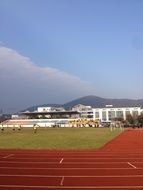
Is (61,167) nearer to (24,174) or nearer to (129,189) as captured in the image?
(24,174)

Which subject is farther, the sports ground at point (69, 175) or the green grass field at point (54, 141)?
the green grass field at point (54, 141)

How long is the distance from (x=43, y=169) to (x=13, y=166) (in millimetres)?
1737

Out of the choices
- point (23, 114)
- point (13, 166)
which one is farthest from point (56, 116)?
point (13, 166)

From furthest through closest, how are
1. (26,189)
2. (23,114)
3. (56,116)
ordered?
1. (23,114)
2. (56,116)
3. (26,189)

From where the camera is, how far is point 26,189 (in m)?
11.7

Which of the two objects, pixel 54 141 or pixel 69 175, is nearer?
pixel 69 175

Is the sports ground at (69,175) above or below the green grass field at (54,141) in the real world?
below

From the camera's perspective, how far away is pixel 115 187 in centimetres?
1218

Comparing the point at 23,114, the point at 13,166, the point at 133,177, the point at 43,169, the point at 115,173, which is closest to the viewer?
the point at 133,177

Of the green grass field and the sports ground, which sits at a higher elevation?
the green grass field

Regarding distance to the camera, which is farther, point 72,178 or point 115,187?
point 72,178

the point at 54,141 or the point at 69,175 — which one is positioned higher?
the point at 54,141

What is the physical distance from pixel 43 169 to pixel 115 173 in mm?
2980

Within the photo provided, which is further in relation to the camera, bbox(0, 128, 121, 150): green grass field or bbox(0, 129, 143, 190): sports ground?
bbox(0, 128, 121, 150): green grass field
